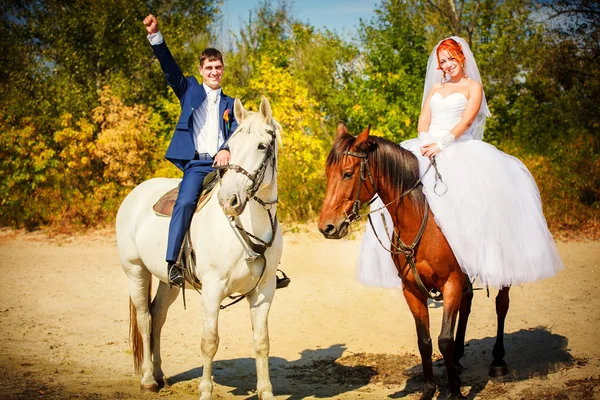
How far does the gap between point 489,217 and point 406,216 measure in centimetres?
68

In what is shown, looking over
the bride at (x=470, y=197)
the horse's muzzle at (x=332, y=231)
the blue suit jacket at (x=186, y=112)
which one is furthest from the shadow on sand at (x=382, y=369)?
the blue suit jacket at (x=186, y=112)

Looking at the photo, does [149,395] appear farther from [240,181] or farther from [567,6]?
[567,6]

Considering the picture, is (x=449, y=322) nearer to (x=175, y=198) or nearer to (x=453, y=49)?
(x=453, y=49)

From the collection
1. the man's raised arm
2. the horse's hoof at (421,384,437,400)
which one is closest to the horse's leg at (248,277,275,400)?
the horse's hoof at (421,384,437,400)

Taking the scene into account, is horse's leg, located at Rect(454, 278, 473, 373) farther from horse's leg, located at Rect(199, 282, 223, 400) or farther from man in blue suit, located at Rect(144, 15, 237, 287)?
man in blue suit, located at Rect(144, 15, 237, 287)

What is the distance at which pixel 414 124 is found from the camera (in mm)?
16609

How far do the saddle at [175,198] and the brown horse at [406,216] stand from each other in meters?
1.21

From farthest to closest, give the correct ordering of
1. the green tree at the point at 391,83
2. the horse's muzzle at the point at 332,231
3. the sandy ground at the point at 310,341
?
the green tree at the point at 391,83 → the sandy ground at the point at 310,341 → the horse's muzzle at the point at 332,231

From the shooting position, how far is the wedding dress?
4.75 metres

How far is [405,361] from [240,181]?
3188 mm

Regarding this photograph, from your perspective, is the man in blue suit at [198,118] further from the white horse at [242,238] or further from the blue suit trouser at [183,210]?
the white horse at [242,238]

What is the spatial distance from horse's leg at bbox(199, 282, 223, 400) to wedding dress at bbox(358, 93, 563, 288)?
1633 millimetres

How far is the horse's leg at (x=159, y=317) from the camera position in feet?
19.7

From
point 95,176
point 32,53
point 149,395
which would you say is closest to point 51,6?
point 32,53
